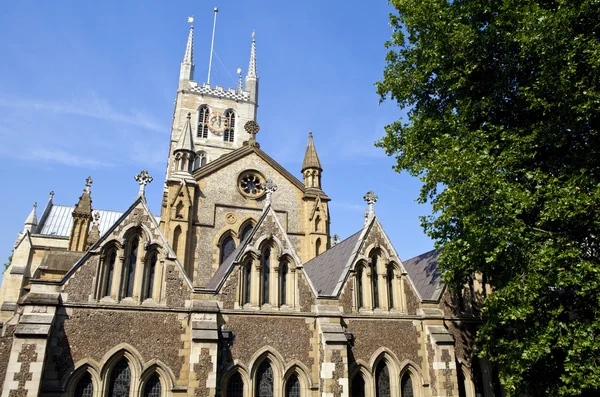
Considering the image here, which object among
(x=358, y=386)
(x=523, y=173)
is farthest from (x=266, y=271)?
(x=523, y=173)

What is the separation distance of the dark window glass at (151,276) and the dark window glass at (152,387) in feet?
7.89

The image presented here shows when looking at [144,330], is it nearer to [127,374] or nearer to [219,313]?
[127,374]

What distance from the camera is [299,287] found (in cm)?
1550

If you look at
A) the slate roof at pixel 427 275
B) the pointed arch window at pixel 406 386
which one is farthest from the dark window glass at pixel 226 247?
the pointed arch window at pixel 406 386

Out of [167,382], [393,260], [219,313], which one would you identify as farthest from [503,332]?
[167,382]

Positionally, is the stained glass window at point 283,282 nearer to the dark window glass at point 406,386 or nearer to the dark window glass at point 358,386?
the dark window glass at point 358,386

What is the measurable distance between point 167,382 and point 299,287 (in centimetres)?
501

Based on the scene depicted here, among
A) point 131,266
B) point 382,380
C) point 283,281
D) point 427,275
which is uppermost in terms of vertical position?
point 427,275

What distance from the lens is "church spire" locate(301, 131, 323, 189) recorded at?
2677cm

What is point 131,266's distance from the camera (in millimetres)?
14297

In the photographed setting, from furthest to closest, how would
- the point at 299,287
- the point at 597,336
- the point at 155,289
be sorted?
1. the point at 299,287
2. the point at 155,289
3. the point at 597,336

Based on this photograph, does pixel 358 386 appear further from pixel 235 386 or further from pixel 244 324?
pixel 244 324

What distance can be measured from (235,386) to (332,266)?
20.0ft

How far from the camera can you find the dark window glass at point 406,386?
15.3 meters
